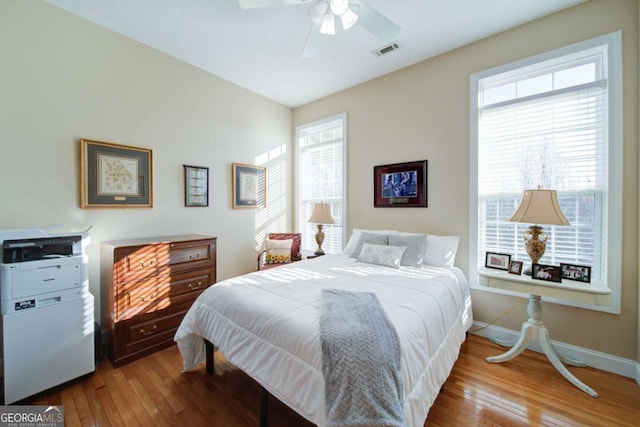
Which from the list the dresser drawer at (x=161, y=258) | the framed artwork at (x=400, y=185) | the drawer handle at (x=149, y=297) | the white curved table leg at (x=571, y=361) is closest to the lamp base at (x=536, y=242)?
the white curved table leg at (x=571, y=361)

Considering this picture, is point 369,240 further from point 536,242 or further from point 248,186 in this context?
point 248,186

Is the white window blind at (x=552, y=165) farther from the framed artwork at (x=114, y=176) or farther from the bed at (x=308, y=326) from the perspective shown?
the framed artwork at (x=114, y=176)

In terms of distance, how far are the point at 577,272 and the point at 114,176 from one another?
13.9ft

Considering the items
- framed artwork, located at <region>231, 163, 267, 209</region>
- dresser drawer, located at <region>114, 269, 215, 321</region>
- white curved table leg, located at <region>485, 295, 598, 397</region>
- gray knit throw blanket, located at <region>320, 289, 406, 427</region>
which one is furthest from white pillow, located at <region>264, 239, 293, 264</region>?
white curved table leg, located at <region>485, 295, 598, 397</region>

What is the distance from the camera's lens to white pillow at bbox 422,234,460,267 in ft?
8.52

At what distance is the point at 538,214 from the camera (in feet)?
6.34

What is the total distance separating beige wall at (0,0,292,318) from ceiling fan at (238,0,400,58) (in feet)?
5.62

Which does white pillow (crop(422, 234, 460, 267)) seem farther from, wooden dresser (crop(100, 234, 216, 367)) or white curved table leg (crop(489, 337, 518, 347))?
wooden dresser (crop(100, 234, 216, 367))

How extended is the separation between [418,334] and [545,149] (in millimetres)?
2293

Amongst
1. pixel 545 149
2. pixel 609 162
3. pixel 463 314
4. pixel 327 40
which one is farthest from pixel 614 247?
pixel 327 40

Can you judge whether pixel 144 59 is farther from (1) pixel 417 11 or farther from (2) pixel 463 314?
(2) pixel 463 314

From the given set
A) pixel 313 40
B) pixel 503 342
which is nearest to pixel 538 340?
pixel 503 342

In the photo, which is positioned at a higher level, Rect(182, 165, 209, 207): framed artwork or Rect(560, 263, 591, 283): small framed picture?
Rect(182, 165, 209, 207): framed artwork

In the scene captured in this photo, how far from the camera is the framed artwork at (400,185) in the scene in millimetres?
3033
